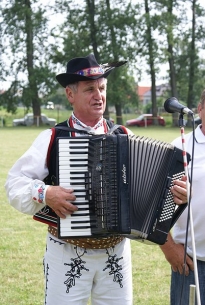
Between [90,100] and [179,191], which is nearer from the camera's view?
[179,191]

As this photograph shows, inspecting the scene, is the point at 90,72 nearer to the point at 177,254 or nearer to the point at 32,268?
the point at 177,254

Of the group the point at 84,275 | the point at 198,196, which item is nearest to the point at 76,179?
the point at 84,275

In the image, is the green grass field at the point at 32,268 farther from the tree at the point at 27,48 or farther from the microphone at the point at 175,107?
the tree at the point at 27,48

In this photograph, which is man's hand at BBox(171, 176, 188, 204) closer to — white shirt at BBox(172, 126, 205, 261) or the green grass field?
white shirt at BBox(172, 126, 205, 261)

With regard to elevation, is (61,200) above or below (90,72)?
below

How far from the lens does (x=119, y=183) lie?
3.27 metres

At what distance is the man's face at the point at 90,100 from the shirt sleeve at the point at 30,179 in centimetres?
26

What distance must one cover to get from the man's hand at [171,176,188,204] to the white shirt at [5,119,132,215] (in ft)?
2.09

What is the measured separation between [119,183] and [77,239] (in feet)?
1.49

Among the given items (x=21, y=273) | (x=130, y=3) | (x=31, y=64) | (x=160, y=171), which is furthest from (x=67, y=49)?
(x=160, y=171)

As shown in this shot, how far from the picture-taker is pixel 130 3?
4134cm

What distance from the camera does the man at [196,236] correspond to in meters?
3.61

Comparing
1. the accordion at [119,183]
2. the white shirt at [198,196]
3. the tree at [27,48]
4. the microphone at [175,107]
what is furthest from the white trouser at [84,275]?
the tree at [27,48]

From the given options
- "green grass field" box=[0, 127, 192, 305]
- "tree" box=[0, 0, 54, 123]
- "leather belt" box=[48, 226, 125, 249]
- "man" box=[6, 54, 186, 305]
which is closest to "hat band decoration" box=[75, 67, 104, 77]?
"man" box=[6, 54, 186, 305]
